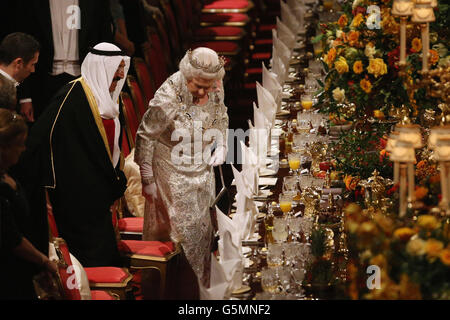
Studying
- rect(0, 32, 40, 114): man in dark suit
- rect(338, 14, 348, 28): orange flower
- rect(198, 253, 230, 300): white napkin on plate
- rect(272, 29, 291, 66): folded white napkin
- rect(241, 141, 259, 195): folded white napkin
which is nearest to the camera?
rect(198, 253, 230, 300): white napkin on plate

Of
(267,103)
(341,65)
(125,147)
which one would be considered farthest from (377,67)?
(267,103)

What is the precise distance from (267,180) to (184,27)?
4.19m

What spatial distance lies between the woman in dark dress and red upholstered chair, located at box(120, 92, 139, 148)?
2.47 metres

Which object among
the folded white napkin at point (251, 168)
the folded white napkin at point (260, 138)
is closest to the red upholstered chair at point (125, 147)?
the folded white napkin at point (260, 138)

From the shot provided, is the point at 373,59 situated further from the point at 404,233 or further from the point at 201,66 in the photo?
the point at 404,233

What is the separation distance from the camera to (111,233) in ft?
14.8

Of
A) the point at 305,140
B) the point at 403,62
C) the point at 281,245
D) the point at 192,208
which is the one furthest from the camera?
the point at 305,140

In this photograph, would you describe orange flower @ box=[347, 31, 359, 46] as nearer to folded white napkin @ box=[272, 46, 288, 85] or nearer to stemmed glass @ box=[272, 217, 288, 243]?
stemmed glass @ box=[272, 217, 288, 243]

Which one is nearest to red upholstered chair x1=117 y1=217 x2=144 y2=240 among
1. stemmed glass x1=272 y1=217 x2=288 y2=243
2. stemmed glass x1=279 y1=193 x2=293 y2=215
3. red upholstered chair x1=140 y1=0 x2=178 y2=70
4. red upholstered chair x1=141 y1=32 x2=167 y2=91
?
stemmed glass x1=279 y1=193 x2=293 y2=215

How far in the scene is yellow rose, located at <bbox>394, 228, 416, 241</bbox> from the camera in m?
3.09

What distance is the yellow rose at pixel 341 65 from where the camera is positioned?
14.0 feet

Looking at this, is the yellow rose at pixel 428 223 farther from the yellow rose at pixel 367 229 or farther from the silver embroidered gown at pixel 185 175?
the silver embroidered gown at pixel 185 175
